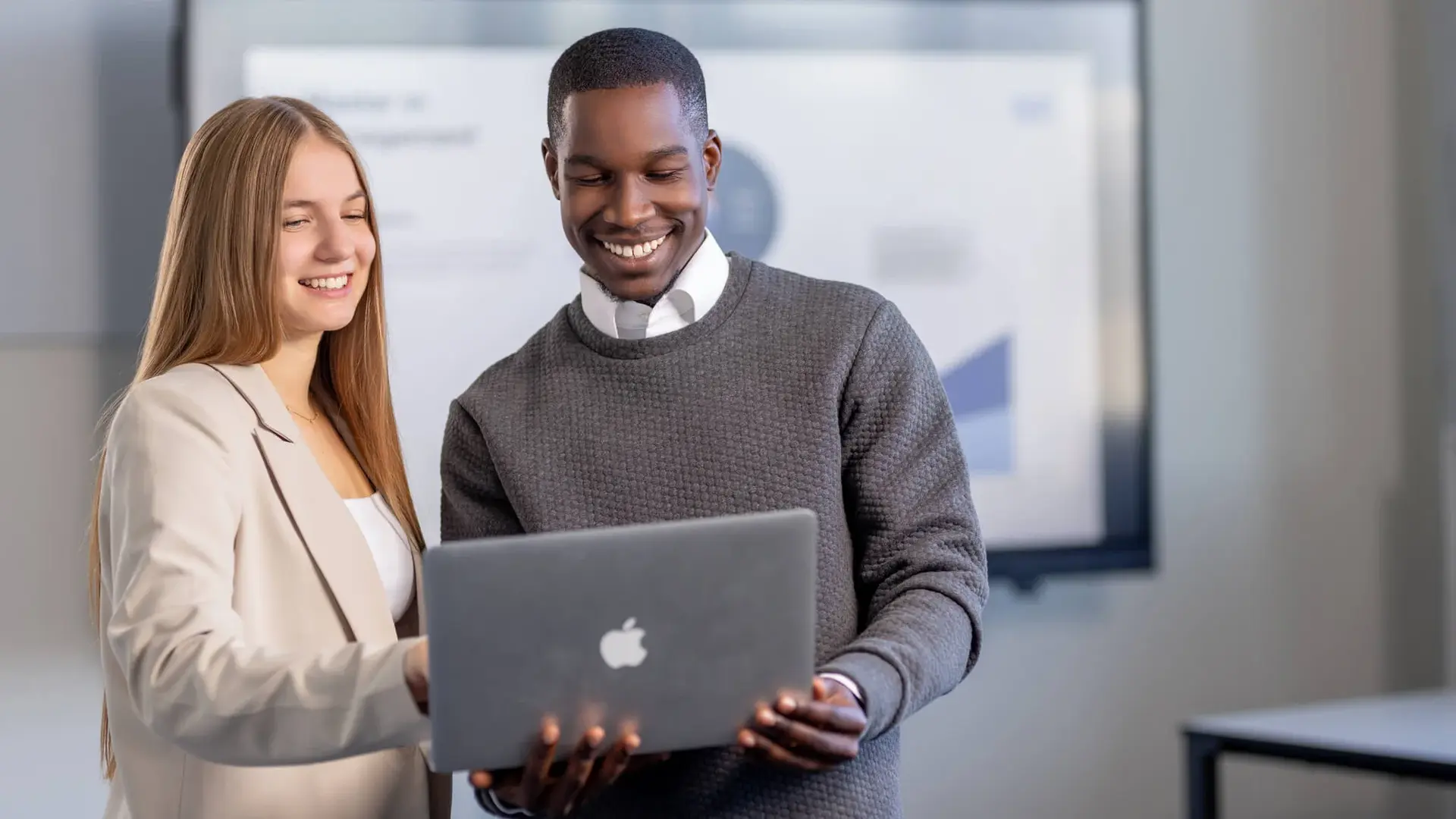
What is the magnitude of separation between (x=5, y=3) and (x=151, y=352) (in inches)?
46.7

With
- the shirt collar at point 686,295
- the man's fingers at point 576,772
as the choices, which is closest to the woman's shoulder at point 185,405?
the shirt collar at point 686,295

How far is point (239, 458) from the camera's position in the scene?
140 cm

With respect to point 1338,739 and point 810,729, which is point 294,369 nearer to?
point 810,729

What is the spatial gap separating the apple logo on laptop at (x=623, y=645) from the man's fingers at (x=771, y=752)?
12cm

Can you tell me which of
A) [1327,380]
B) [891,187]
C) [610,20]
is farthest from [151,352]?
[1327,380]

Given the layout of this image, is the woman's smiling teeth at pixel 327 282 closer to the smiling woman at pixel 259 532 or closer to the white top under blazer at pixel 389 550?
the smiling woman at pixel 259 532

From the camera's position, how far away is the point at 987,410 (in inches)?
105

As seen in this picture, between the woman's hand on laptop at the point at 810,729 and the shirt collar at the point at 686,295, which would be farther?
the shirt collar at the point at 686,295

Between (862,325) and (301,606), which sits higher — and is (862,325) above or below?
above

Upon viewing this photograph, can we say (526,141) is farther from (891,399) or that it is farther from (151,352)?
(891,399)

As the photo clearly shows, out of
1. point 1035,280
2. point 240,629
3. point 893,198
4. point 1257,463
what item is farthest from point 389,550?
point 1257,463

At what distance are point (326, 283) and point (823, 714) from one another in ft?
2.32

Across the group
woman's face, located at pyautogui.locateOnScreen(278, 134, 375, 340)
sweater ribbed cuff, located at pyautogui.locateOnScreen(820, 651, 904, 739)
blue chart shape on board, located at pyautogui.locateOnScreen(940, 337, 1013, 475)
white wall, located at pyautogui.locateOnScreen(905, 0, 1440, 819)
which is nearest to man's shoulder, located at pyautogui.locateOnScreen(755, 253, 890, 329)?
sweater ribbed cuff, located at pyautogui.locateOnScreen(820, 651, 904, 739)

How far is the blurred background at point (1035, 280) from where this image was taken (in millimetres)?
2367
